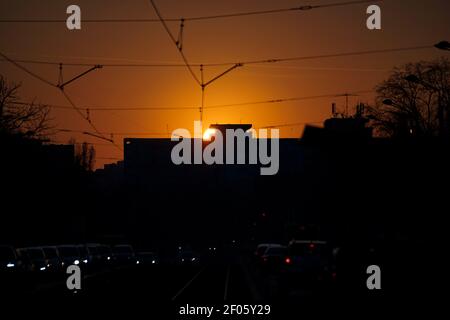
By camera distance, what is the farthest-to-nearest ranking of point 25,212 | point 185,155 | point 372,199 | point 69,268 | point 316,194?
point 185,155 < point 316,194 < point 25,212 < point 69,268 < point 372,199

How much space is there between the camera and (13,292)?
34.8 m

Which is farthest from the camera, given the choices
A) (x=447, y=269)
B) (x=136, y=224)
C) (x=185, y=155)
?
(x=185, y=155)

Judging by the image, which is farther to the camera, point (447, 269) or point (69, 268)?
point (69, 268)

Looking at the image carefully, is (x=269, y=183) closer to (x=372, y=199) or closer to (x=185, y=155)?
(x=185, y=155)

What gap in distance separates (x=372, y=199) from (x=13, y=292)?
524 inches

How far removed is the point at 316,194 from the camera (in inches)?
3497

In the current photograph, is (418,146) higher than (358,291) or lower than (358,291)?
higher

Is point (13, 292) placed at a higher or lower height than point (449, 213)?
lower

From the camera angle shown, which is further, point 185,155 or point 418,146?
point 185,155
